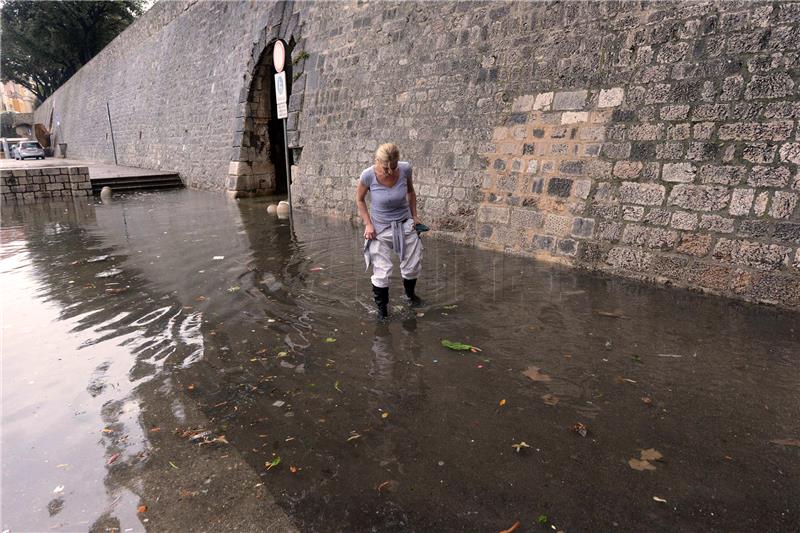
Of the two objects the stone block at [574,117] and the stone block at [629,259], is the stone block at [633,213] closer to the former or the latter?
the stone block at [629,259]

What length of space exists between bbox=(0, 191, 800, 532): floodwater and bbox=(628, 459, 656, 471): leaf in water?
1cm

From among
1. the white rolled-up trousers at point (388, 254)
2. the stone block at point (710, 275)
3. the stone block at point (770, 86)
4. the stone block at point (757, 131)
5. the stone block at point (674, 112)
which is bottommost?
the stone block at point (710, 275)

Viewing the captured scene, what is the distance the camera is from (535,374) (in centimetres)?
343

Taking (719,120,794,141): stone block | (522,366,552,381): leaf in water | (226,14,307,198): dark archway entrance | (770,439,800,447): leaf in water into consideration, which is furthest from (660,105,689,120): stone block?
(226,14,307,198): dark archway entrance

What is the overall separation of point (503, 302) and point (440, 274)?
123 centimetres

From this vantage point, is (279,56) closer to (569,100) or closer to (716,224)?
(569,100)

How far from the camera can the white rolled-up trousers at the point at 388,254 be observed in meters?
4.47

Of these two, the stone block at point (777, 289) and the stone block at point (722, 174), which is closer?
the stone block at point (777, 289)

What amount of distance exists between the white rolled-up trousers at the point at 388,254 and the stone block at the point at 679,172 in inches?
111

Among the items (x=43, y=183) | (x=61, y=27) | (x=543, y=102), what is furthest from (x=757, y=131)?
(x=61, y=27)

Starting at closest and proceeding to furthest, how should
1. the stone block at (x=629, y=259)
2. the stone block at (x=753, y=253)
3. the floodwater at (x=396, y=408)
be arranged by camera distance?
the floodwater at (x=396, y=408)
the stone block at (x=753, y=253)
the stone block at (x=629, y=259)

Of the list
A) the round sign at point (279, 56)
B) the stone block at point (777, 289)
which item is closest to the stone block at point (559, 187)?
the stone block at point (777, 289)

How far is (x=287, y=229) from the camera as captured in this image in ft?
29.8

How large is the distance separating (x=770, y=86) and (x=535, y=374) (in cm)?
362
